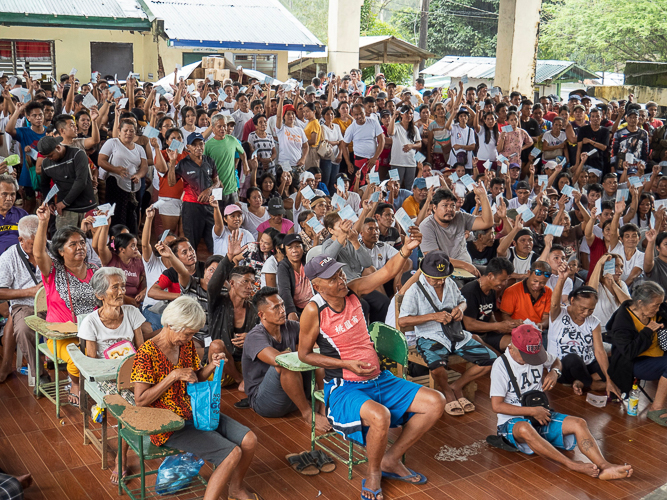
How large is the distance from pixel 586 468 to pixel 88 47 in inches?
770

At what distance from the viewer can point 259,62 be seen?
21672 millimetres

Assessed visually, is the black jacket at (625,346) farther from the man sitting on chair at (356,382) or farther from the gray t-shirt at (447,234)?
the man sitting on chair at (356,382)

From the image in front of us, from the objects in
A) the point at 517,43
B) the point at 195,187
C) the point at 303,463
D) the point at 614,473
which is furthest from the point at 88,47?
the point at 614,473

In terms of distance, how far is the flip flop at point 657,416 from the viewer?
16.8ft

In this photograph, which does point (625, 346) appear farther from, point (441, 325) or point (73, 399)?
point (73, 399)

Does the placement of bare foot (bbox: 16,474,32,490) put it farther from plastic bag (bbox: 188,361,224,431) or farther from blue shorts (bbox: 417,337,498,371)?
blue shorts (bbox: 417,337,498,371)

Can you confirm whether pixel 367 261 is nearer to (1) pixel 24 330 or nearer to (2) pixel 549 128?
(1) pixel 24 330

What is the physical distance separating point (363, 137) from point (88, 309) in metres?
5.81

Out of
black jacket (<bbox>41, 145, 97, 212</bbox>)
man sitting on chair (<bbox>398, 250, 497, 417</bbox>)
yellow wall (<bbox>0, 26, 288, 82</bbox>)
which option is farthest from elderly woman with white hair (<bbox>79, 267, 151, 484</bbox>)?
yellow wall (<bbox>0, 26, 288, 82</bbox>)

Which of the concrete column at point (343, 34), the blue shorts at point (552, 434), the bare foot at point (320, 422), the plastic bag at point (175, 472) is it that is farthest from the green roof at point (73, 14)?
the blue shorts at point (552, 434)

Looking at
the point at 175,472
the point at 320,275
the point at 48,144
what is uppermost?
the point at 48,144

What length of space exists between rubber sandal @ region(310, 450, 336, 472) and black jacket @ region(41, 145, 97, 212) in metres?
3.70

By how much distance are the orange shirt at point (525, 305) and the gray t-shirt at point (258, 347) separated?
1.98 metres

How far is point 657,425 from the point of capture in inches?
203
